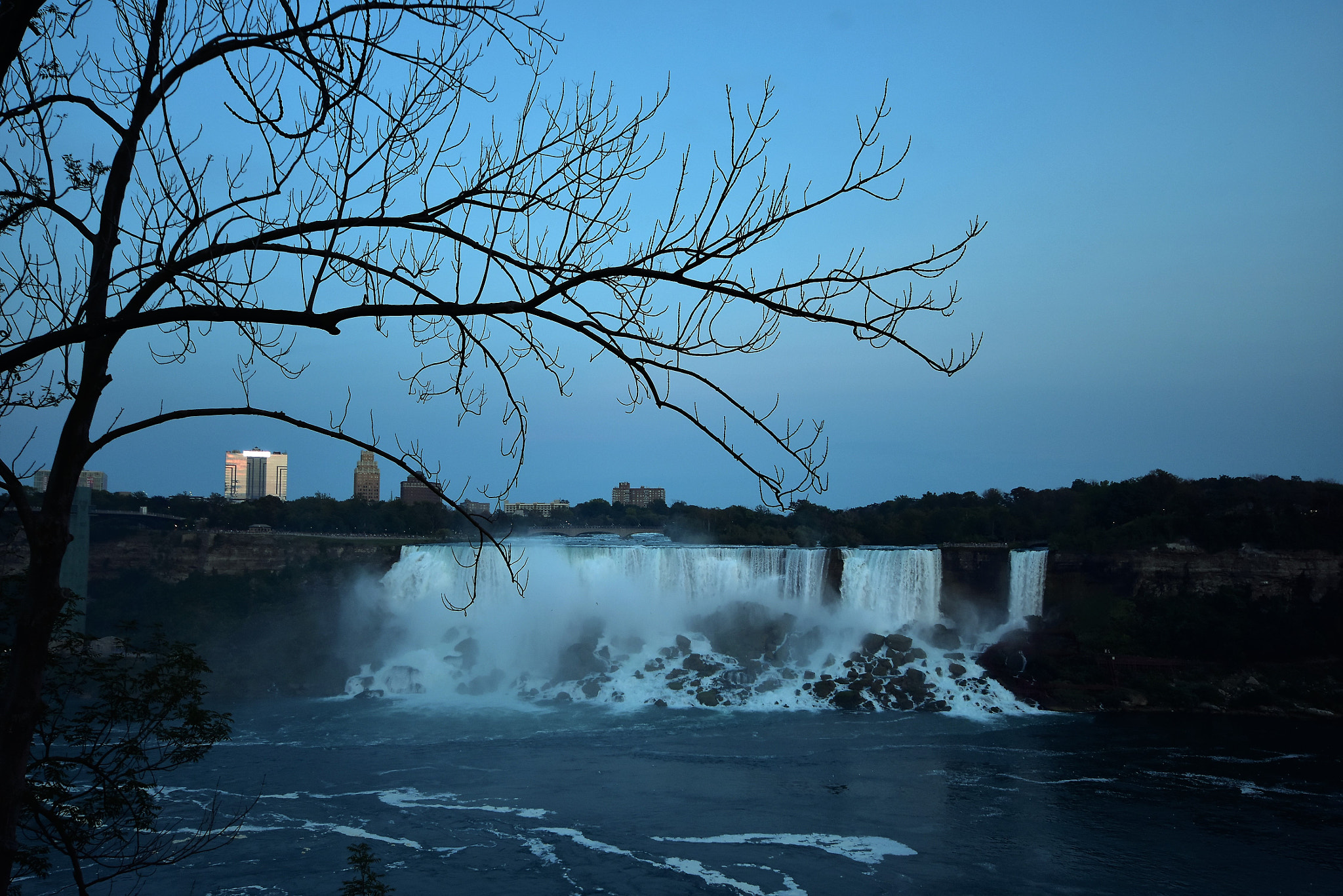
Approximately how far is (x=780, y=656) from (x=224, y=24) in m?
25.4

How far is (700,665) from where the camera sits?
25609 millimetres

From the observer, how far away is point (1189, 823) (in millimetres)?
14141

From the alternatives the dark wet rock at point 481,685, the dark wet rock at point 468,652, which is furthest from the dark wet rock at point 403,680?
the dark wet rock at point 468,652

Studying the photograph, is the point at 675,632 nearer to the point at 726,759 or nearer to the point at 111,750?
the point at 726,759

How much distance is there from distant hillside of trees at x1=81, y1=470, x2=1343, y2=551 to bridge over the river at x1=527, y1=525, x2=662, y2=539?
39cm

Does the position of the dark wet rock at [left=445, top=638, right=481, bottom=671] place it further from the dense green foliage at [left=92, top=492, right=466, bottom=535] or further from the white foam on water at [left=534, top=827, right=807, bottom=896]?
the white foam on water at [left=534, top=827, right=807, bottom=896]

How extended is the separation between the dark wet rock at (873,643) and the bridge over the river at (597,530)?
19.1m

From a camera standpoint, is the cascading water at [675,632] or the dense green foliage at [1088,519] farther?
the dense green foliage at [1088,519]

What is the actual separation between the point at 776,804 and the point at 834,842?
1976mm

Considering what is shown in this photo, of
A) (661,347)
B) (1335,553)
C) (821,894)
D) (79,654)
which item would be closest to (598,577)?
(821,894)

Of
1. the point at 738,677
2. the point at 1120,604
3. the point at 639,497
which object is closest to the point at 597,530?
the point at 639,497

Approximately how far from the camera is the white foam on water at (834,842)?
41.4ft

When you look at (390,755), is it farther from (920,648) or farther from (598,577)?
(920,648)

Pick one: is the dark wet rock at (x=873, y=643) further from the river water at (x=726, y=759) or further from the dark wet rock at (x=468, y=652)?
the dark wet rock at (x=468, y=652)
